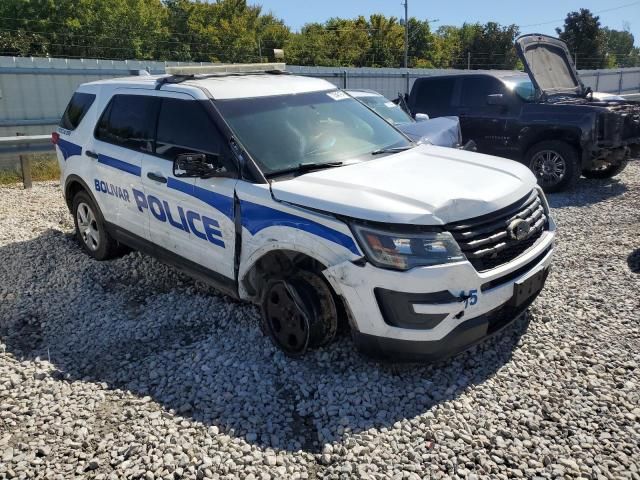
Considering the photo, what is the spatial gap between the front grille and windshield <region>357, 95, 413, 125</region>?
16.9 ft

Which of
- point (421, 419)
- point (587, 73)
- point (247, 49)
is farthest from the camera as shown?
point (247, 49)

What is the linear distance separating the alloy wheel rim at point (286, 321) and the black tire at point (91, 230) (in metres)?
2.47

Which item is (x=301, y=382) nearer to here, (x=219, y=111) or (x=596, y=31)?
(x=219, y=111)

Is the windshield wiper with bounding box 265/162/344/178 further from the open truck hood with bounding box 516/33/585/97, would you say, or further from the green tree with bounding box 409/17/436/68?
the green tree with bounding box 409/17/436/68

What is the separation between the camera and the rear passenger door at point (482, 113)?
8.69 metres

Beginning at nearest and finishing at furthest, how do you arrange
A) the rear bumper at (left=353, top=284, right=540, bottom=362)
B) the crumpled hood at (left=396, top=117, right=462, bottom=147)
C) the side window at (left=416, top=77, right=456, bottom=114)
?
the rear bumper at (left=353, top=284, right=540, bottom=362) < the crumpled hood at (left=396, top=117, right=462, bottom=147) < the side window at (left=416, top=77, right=456, bottom=114)

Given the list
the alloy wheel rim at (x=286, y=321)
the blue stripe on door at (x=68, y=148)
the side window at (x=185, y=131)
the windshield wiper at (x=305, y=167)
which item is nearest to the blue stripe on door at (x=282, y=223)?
the windshield wiper at (x=305, y=167)

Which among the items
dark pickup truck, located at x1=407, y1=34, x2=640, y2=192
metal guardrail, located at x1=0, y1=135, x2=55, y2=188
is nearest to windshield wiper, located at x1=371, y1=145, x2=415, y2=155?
dark pickup truck, located at x1=407, y1=34, x2=640, y2=192

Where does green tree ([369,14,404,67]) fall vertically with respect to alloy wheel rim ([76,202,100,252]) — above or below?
above

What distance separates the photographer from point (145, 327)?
420 centimetres

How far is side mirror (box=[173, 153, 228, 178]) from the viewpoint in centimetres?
360

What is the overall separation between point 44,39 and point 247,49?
15148 mm

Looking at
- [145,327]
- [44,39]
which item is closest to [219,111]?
[145,327]

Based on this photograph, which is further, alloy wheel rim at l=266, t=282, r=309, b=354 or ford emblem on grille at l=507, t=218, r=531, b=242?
alloy wheel rim at l=266, t=282, r=309, b=354
